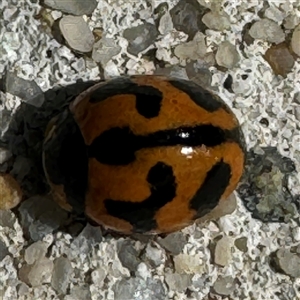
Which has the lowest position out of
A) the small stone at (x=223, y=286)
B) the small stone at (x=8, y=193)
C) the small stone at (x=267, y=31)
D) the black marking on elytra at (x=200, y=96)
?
the small stone at (x=223, y=286)

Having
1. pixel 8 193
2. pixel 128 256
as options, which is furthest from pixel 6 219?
pixel 128 256

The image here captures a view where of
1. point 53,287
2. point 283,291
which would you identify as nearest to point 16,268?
point 53,287

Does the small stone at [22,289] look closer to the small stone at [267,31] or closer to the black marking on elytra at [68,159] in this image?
the black marking on elytra at [68,159]

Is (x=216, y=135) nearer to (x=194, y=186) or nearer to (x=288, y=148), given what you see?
(x=194, y=186)

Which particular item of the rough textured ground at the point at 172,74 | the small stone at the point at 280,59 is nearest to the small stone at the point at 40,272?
the rough textured ground at the point at 172,74

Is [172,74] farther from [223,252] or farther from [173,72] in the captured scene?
[223,252]

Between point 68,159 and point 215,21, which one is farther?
point 215,21

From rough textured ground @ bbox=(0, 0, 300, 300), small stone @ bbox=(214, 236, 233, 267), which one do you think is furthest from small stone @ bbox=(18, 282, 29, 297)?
small stone @ bbox=(214, 236, 233, 267)
